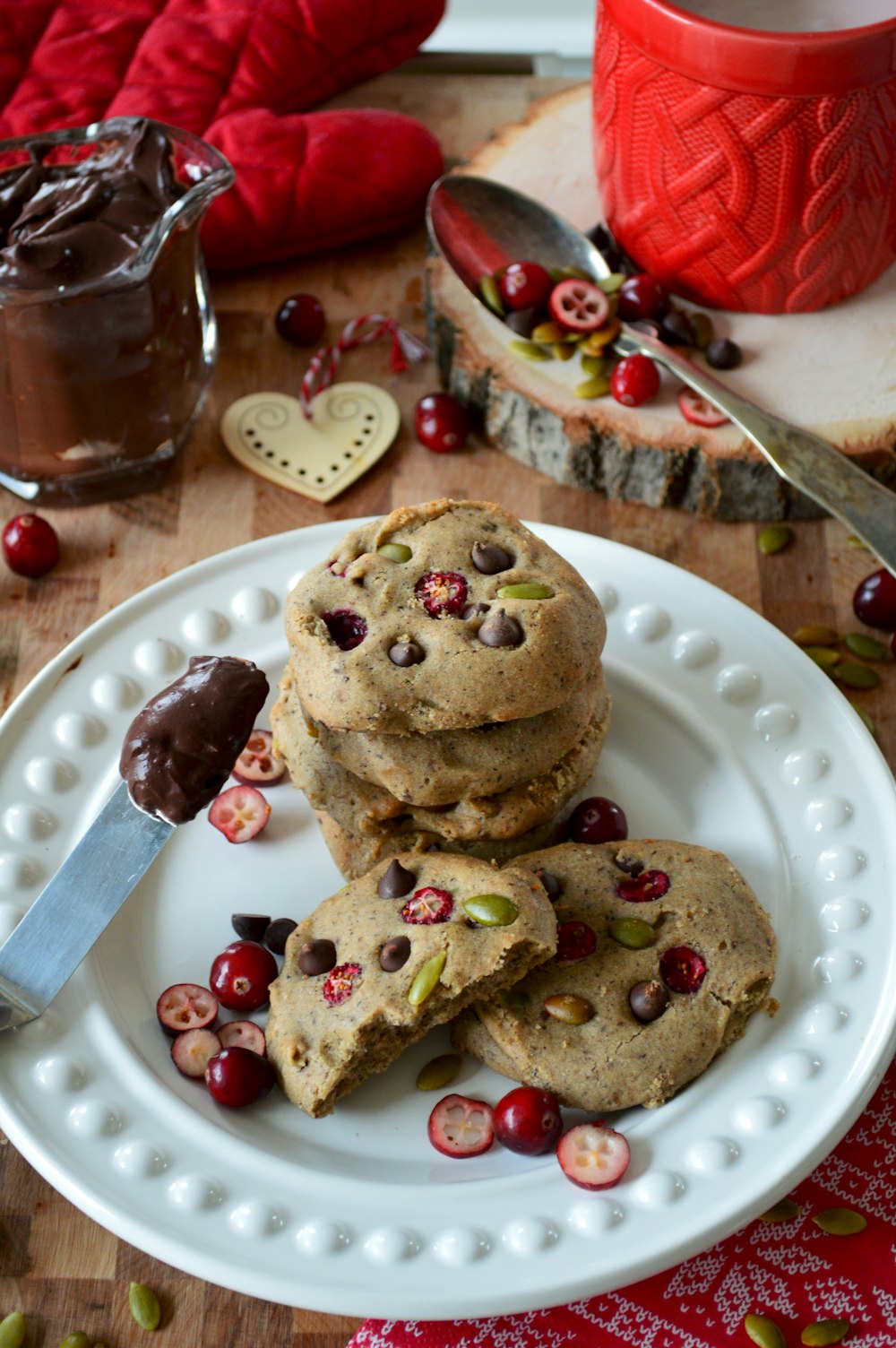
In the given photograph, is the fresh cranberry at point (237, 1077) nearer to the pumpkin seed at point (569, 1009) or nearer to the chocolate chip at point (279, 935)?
the chocolate chip at point (279, 935)

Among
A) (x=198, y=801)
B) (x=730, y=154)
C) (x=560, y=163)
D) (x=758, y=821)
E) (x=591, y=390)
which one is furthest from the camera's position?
(x=560, y=163)

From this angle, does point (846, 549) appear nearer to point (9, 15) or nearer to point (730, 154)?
point (730, 154)

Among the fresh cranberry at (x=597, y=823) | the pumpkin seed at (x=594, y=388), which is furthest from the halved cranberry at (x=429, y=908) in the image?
the pumpkin seed at (x=594, y=388)

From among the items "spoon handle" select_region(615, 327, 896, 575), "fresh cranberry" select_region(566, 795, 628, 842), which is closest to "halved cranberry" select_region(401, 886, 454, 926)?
"fresh cranberry" select_region(566, 795, 628, 842)

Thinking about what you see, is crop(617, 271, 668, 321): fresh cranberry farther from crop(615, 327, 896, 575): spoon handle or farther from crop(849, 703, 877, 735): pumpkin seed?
crop(849, 703, 877, 735): pumpkin seed

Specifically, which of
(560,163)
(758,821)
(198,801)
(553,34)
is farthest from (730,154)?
(553,34)

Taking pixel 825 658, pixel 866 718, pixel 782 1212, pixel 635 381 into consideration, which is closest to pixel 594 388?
pixel 635 381

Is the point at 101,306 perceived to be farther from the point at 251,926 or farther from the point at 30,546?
the point at 251,926
